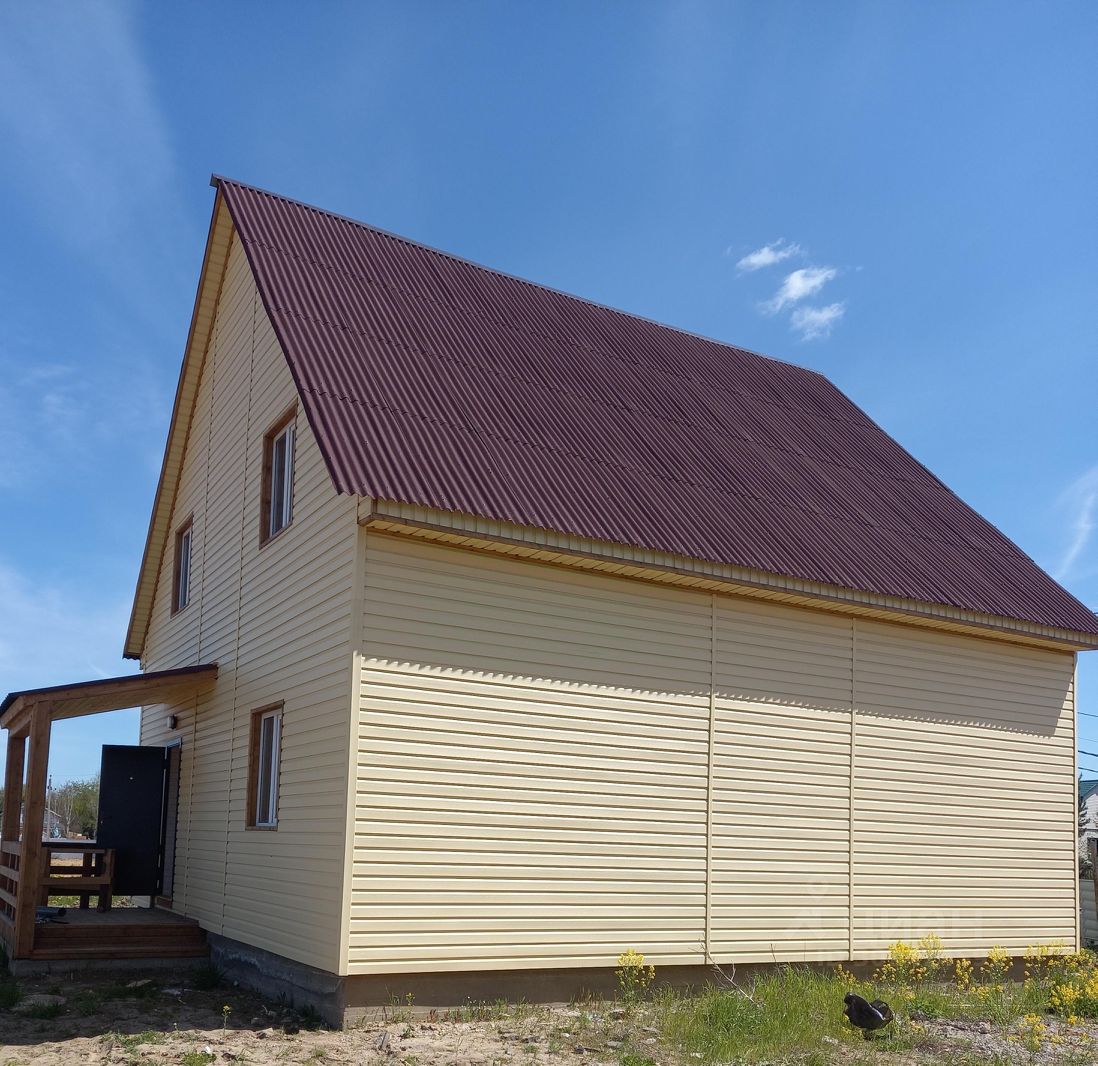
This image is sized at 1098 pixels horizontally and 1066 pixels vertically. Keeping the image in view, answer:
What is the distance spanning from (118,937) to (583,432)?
751 cm

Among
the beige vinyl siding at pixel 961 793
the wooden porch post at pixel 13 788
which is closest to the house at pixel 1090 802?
the beige vinyl siding at pixel 961 793

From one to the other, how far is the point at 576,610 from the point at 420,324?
440cm

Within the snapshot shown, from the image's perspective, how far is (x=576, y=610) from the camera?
1194 cm

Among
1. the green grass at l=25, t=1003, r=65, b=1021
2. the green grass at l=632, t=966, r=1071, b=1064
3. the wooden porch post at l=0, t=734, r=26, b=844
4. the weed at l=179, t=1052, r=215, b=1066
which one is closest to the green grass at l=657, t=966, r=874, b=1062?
the green grass at l=632, t=966, r=1071, b=1064

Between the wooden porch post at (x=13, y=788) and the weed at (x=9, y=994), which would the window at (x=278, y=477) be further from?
the weed at (x=9, y=994)

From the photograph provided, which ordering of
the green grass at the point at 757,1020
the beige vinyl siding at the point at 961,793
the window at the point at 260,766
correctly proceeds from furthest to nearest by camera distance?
the beige vinyl siding at the point at 961,793 → the window at the point at 260,766 → the green grass at the point at 757,1020

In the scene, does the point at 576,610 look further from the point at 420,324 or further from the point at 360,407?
the point at 420,324

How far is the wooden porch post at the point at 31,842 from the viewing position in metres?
12.7

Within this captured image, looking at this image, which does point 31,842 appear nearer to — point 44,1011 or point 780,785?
point 44,1011

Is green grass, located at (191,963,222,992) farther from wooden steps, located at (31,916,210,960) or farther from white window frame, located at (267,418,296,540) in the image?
white window frame, located at (267,418,296,540)

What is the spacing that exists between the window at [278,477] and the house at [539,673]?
0.07 meters

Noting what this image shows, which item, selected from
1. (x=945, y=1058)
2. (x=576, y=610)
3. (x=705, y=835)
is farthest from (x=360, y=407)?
(x=945, y=1058)

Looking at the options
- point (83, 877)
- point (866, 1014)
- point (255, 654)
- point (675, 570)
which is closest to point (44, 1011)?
point (83, 877)

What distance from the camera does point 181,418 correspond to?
18.5m
